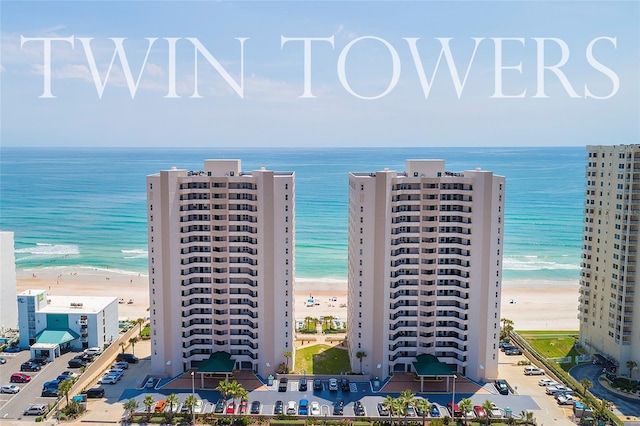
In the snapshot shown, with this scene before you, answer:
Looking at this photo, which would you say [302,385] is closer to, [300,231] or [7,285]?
[7,285]

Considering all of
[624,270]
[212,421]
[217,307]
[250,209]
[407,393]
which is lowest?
[212,421]

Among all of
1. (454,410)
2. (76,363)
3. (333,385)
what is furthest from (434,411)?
(76,363)

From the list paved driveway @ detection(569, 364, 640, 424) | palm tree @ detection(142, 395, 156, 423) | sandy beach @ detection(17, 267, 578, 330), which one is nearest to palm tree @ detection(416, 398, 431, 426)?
paved driveway @ detection(569, 364, 640, 424)

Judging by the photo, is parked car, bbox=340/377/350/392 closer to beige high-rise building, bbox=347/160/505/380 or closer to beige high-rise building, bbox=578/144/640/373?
beige high-rise building, bbox=347/160/505/380

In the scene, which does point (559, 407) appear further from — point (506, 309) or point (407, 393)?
point (506, 309)

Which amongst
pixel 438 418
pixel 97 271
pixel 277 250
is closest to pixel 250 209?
pixel 277 250

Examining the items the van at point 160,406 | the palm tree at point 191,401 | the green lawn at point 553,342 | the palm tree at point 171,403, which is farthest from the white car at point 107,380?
the green lawn at point 553,342
